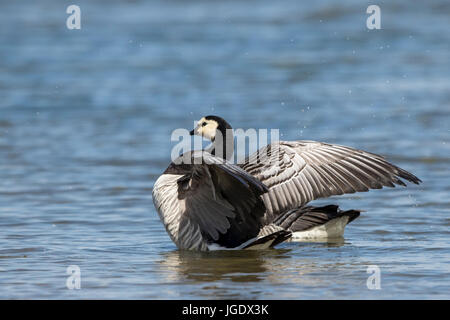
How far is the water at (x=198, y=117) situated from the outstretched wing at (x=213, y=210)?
171mm

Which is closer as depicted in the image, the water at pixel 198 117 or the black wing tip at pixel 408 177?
the water at pixel 198 117

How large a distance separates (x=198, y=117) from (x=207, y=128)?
6.08 m

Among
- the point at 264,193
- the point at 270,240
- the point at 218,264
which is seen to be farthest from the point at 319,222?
A: the point at 218,264

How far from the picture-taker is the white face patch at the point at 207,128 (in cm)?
789

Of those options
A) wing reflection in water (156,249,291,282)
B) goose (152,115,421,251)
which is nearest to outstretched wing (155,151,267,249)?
goose (152,115,421,251)

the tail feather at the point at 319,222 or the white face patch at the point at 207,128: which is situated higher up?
the white face patch at the point at 207,128

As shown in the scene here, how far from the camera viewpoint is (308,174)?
735cm

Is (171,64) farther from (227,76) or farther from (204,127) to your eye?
(204,127)

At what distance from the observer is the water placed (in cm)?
659

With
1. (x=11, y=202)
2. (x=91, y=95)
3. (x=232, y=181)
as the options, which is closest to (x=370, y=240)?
(x=232, y=181)

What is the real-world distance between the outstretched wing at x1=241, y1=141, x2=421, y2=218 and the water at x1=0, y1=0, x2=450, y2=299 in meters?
0.52

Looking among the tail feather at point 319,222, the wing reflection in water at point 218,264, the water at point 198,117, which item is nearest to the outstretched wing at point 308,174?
the wing reflection in water at point 218,264

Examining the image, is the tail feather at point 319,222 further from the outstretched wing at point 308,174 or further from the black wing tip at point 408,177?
the black wing tip at point 408,177

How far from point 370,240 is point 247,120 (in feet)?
19.4
